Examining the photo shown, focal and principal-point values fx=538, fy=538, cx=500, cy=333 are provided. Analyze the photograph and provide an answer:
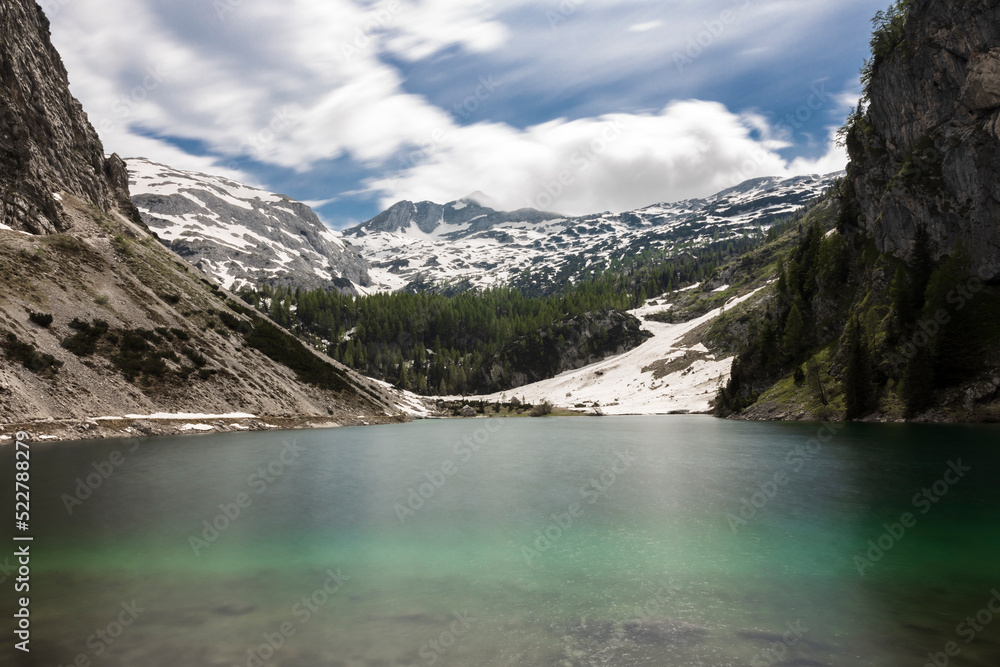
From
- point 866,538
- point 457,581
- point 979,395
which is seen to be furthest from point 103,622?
point 979,395

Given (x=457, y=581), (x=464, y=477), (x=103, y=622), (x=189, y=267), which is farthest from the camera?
(x=189, y=267)

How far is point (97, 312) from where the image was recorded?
78562mm

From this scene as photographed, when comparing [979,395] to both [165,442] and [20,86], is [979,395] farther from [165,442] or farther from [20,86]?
[20,86]

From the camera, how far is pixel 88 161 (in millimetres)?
115688

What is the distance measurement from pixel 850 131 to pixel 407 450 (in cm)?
11985

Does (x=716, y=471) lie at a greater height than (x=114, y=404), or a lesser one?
lesser
